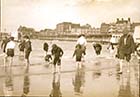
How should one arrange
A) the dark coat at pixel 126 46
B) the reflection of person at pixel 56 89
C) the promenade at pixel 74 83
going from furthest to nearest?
the dark coat at pixel 126 46 → the promenade at pixel 74 83 → the reflection of person at pixel 56 89

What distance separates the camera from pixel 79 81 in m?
10.7

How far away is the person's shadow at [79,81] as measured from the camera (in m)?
9.25

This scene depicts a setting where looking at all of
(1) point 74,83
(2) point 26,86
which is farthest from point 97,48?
(2) point 26,86

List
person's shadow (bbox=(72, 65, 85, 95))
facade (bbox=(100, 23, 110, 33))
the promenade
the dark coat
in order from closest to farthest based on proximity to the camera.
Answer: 1. the promenade
2. person's shadow (bbox=(72, 65, 85, 95))
3. the dark coat
4. facade (bbox=(100, 23, 110, 33))

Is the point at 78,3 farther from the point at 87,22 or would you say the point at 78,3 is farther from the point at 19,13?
the point at 19,13

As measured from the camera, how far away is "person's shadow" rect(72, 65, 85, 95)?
30.3 ft

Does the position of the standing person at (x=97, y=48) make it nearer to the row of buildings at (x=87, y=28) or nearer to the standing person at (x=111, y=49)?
the standing person at (x=111, y=49)

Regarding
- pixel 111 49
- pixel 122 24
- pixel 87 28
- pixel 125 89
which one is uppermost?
pixel 122 24

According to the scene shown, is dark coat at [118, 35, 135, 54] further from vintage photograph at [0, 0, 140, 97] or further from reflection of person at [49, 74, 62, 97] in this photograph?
vintage photograph at [0, 0, 140, 97]

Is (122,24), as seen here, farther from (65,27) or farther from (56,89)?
(56,89)

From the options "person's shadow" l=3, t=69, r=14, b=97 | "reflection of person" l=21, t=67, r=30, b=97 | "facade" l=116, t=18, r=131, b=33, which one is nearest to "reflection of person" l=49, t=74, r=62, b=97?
"reflection of person" l=21, t=67, r=30, b=97

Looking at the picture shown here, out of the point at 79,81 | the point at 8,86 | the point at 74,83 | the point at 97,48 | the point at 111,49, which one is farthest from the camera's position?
the point at 97,48

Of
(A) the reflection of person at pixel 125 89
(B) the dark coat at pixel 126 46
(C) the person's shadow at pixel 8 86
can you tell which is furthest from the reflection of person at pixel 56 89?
(B) the dark coat at pixel 126 46

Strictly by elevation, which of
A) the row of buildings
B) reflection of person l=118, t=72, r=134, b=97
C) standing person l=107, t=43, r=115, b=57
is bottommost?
reflection of person l=118, t=72, r=134, b=97
